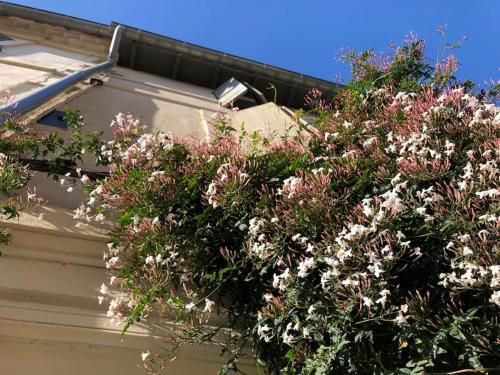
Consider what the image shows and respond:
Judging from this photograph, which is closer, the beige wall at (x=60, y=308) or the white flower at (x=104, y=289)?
the beige wall at (x=60, y=308)

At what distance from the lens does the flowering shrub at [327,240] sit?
2414 mm

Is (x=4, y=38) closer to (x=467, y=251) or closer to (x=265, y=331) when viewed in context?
(x=265, y=331)

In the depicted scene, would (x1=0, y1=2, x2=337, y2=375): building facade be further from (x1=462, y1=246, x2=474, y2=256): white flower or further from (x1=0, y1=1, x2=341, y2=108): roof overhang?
(x1=462, y1=246, x2=474, y2=256): white flower

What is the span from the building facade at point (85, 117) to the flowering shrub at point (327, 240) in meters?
0.20

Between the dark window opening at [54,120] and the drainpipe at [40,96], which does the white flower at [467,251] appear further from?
the dark window opening at [54,120]

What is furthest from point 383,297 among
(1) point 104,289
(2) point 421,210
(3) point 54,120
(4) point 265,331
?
(3) point 54,120

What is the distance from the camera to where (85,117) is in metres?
5.79

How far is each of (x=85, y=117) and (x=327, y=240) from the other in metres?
→ 4.03

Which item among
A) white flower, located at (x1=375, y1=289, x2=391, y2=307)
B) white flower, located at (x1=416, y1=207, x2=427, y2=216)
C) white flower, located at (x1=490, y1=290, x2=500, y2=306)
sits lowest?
white flower, located at (x1=375, y1=289, x2=391, y2=307)

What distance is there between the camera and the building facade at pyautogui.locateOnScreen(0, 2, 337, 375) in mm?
3039

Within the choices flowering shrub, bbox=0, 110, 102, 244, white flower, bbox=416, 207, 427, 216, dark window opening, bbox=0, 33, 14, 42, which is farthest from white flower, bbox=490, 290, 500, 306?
dark window opening, bbox=0, 33, 14, 42

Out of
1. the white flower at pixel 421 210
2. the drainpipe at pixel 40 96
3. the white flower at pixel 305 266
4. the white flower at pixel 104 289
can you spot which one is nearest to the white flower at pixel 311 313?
the white flower at pixel 305 266

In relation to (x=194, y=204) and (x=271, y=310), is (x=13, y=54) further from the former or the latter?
(x=271, y=310)

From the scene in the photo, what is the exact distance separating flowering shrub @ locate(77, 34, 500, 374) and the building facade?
203 mm
